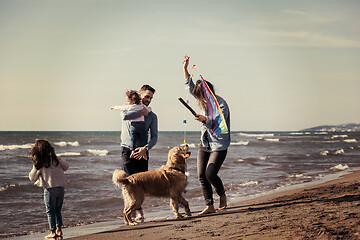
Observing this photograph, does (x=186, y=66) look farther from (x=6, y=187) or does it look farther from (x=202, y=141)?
(x=6, y=187)

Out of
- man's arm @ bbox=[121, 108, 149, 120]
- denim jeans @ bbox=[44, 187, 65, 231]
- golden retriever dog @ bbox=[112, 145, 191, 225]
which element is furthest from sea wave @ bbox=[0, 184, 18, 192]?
man's arm @ bbox=[121, 108, 149, 120]

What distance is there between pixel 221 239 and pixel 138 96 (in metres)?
2.50

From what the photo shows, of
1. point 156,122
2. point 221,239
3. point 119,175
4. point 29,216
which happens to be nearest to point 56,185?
point 119,175

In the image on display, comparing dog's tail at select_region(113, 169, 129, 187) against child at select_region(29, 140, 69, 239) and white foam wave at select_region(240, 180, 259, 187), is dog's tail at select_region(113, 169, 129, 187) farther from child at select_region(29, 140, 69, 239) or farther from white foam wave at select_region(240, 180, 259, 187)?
white foam wave at select_region(240, 180, 259, 187)

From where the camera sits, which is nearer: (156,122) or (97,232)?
(97,232)

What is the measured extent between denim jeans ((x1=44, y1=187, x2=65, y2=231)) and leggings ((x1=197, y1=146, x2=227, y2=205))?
2.29 metres

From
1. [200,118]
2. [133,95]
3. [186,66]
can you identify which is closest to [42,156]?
[133,95]

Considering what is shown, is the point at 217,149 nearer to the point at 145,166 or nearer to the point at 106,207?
the point at 145,166

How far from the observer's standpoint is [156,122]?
6.20m

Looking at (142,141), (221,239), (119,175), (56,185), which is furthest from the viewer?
(142,141)

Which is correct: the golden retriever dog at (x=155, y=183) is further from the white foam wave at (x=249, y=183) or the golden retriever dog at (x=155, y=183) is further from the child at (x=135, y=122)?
the white foam wave at (x=249, y=183)

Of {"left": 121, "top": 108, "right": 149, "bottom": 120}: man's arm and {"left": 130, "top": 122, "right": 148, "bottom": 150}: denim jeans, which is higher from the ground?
{"left": 121, "top": 108, "right": 149, "bottom": 120}: man's arm

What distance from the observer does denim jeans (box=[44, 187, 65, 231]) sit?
520 cm

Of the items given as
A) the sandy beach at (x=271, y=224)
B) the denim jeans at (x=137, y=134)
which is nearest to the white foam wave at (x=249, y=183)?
the sandy beach at (x=271, y=224)
